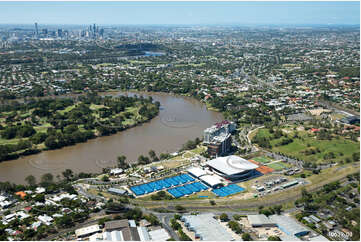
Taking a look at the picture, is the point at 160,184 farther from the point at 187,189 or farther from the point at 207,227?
the point at 207,227

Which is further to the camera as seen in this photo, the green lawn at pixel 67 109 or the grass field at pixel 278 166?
the green lawn at pixel 67 109

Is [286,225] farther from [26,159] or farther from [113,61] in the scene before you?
[113,61]

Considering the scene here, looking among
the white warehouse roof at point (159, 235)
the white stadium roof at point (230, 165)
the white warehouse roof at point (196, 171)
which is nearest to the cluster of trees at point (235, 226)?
the white warehouse roof at point (159, 235)

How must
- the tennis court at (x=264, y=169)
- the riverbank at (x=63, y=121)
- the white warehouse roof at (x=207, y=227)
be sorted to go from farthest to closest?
the riverbank at (x=63, y=121) → the tennis court at (x=264, y=169) → the white warehouse roof at (x=207, y=227)

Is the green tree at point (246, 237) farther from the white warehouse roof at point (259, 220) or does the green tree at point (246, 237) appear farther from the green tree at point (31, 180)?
the green tree at point (31, 180)

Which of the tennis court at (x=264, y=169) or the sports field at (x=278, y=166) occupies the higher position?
the sports field at (x=278, y=166)

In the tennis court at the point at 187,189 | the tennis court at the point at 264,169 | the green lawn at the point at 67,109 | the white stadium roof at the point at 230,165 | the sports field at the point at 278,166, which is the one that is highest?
the green lawn at the point at 67,109

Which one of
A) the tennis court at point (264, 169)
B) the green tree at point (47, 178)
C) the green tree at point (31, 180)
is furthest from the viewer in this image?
the tennis court at point (264, 169)
